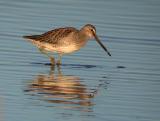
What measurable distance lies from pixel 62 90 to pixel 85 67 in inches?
77.9

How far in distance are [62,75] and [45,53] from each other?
1.93 meters

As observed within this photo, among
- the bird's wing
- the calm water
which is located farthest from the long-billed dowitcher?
the calm water

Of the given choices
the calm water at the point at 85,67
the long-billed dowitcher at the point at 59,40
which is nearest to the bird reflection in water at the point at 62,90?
the calm water at the point at 85,67

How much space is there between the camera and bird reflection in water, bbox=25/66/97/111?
533 inches

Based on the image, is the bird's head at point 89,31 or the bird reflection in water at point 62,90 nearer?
the bird reflection in water at point 62,90

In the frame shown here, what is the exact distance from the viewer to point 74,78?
15.6 metres

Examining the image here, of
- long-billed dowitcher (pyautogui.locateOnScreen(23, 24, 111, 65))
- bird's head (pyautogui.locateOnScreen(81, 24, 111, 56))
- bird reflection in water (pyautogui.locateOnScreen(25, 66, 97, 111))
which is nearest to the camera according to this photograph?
bird reflection in water (pyautogui.locateOnScreen(25, 66, 97, 111))

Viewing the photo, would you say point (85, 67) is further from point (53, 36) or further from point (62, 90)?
point (62, 90)

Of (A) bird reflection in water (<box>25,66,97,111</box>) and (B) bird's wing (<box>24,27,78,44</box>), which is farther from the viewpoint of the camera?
(B) bird's wing (<box>24,27,78,44</box>)

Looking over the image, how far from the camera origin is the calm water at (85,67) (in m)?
12.9

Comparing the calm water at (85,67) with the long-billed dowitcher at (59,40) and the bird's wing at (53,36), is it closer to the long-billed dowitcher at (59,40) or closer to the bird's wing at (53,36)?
the long-billed dowitcher at (59,40)

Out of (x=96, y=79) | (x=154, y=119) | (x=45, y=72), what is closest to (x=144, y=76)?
(x=96, y=79)

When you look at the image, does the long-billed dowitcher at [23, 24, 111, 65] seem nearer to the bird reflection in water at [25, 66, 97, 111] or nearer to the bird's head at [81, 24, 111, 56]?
the bird's head at [81, 24, 111, 56]

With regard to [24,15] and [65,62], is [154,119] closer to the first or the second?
[65,62]
